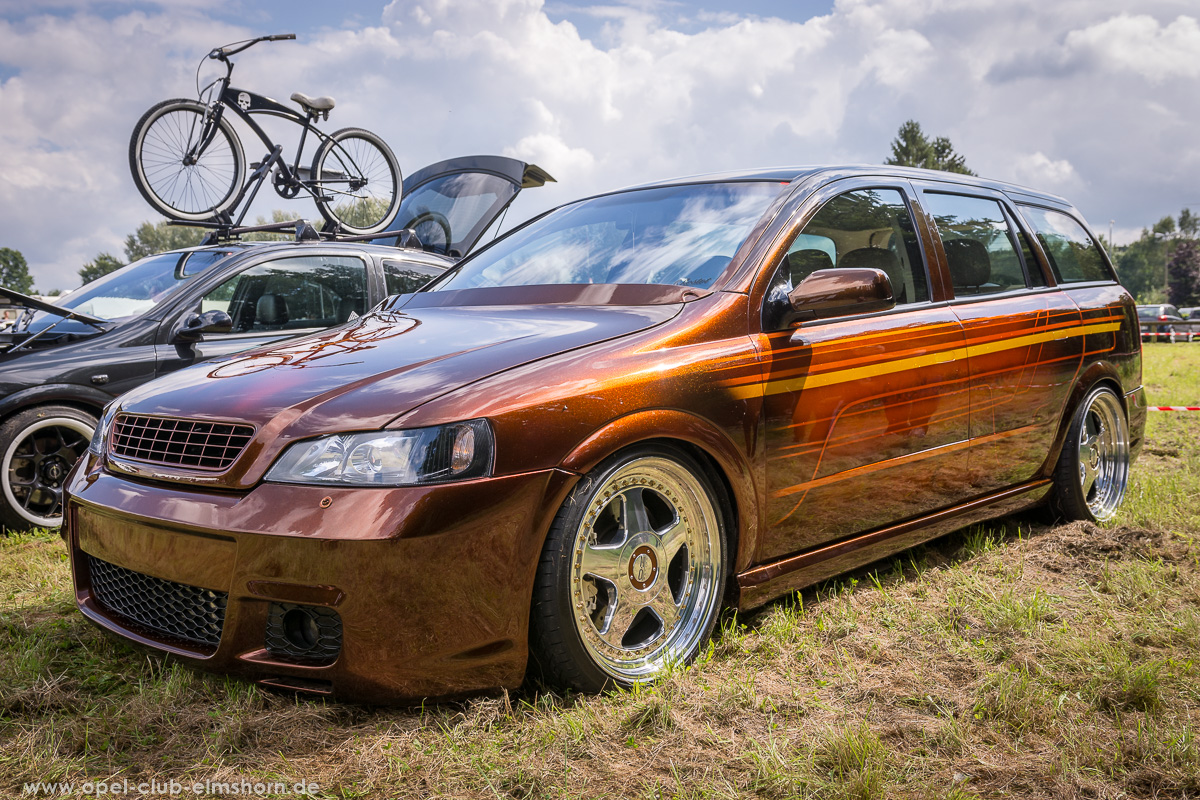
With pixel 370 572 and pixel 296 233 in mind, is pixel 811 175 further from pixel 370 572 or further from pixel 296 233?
pixel 296 233

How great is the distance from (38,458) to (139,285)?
122cm

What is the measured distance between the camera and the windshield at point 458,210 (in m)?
7.11

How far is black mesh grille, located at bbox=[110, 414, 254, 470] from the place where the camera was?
96.9 inches

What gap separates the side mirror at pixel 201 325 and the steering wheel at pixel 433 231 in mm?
2293

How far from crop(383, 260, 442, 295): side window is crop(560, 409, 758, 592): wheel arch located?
3.55 m

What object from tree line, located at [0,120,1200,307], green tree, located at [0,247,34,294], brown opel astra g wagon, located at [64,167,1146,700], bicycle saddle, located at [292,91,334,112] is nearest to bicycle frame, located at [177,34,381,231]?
bicycle saddle, located at [292,91,334,112]

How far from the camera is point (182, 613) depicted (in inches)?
101

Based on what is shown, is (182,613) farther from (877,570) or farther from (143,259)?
(143,259)

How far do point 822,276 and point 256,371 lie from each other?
5.85 ft

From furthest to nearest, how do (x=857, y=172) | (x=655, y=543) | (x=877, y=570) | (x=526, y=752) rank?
(x=877, y=570), (x=857, y=172), (x=655, y=543), (x=526, y=752)

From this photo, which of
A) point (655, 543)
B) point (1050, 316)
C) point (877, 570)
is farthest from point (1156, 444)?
point (655, 543)

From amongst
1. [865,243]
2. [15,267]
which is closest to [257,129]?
[865,243]

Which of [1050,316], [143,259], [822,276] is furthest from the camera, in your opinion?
[143,259]

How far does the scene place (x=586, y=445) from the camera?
2.50 meters
